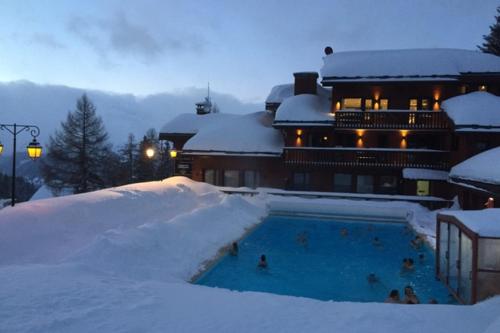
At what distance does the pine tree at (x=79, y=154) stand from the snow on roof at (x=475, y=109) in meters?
35.7

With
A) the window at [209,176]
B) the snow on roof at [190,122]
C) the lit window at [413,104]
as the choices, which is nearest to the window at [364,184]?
the lit window at [413,104]

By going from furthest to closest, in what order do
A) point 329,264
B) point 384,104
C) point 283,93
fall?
point 283,93, point 384,104, point 329,264

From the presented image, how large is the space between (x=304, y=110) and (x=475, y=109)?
450 inches

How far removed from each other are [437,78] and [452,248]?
1923 cm

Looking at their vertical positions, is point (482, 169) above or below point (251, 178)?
above

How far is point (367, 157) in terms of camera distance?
2867 cm

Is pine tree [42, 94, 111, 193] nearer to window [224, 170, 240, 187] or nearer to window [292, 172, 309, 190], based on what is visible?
window [224, 170, 240, 187]

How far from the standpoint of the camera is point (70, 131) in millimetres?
45531

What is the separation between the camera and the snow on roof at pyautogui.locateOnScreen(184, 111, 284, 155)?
103 ft

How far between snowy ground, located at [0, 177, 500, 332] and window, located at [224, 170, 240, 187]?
16.4 m

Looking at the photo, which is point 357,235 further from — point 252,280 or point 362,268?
point 252,280

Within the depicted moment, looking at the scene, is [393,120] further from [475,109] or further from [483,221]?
[483,221]

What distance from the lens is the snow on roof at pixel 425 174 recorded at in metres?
26.2

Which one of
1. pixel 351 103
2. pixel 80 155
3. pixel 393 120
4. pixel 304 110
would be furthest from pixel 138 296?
pixel 80 155
